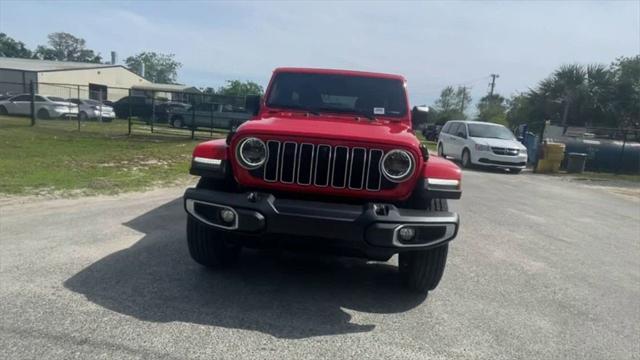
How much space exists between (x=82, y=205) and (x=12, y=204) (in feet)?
2.93

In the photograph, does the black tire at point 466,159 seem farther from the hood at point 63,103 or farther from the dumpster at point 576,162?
the hood at point 63,103

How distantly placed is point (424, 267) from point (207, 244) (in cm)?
179

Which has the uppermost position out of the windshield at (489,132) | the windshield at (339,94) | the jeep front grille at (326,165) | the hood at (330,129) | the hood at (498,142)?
the windshield at (339,94)

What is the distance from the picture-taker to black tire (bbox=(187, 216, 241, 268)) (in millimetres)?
4348

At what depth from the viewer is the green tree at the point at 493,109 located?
168ft

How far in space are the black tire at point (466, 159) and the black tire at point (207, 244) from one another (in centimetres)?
1397

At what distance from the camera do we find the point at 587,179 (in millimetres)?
17406

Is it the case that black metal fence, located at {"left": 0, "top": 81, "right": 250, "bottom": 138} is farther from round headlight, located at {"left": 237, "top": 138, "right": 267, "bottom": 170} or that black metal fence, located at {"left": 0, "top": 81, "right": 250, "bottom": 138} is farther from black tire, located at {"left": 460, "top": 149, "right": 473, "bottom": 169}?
round headlight, located at {"left": 237, "top": 138, "right": 267, "bottom": 170}

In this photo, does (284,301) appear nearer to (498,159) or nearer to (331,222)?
(331,222)

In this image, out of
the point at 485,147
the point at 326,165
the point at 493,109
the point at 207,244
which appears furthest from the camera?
the point at 493,109

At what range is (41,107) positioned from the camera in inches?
1021

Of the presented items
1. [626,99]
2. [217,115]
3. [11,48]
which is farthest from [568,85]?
[11,48]

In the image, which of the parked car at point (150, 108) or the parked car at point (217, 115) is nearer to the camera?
the parked car at point (217, 115)

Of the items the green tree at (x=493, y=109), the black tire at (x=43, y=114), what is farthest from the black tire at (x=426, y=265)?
the green tree at (x=493, y=109)
